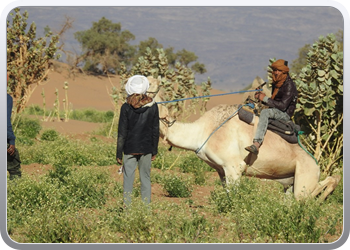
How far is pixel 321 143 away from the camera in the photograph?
12.7m

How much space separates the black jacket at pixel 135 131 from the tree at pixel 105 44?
5092 cm

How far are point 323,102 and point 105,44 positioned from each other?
52.0 m

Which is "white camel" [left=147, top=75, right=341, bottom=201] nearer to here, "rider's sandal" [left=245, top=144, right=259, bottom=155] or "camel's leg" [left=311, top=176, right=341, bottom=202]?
"camel's leg" [left=311, top=176, right=341, bottom=202]

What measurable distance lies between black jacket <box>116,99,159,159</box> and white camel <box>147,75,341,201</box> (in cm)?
71

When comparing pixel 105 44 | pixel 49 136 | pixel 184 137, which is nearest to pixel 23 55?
pixel 49 136

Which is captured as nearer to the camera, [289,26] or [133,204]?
[133,204]

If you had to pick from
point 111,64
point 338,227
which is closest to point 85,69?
point 111,64

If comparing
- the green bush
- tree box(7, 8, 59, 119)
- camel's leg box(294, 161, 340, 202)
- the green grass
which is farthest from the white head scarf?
tree box(7, 8, 59, 119)

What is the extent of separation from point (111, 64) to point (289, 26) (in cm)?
6751

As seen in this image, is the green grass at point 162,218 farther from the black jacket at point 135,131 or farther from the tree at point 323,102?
the tree at point 323,102

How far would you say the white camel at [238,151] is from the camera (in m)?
8.70

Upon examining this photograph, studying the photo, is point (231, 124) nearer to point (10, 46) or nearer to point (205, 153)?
point (205, 153)

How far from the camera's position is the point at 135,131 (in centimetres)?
791

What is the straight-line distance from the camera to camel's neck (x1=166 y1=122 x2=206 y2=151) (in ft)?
29.1
